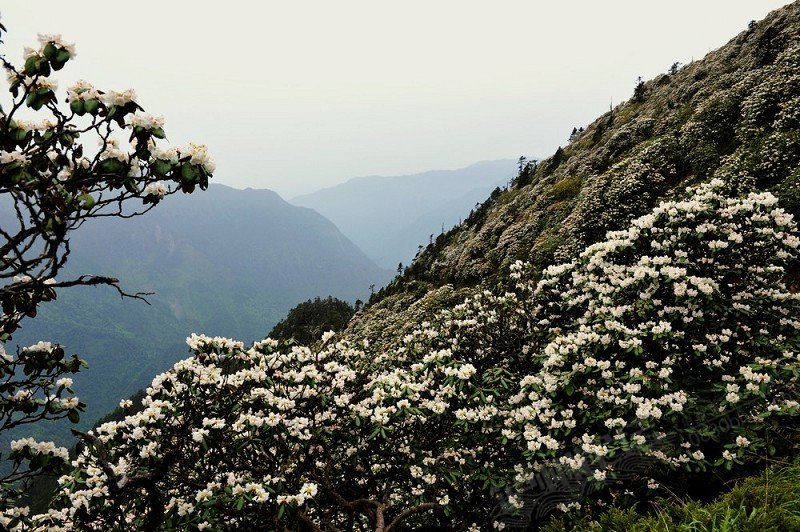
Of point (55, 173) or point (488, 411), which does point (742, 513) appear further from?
point (55, 173)

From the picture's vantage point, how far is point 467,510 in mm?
8055

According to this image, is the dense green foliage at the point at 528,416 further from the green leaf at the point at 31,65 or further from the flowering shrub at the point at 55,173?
the green leaf at the point at 31,65

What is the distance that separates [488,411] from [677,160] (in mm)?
23789

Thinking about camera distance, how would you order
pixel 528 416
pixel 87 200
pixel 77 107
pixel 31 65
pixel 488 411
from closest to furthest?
pixel 31 65 < pixel 77 107 < pixel 87 200 < pixel 528 416 < pixel 488 411

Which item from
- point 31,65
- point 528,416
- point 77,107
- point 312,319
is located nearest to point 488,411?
point 528,416

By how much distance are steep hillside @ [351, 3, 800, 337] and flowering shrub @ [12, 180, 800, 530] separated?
7840 mm

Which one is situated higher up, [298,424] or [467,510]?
[298,424]

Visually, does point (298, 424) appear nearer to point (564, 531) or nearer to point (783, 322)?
point (564, 531)

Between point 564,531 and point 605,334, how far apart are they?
10.4 feet

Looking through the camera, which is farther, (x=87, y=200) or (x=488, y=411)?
(x=488, y=411)

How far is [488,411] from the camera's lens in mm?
7117

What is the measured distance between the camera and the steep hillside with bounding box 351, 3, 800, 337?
17.4 m

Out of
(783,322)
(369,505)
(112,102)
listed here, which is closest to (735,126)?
(783,322)

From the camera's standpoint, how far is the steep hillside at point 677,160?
1742cm
